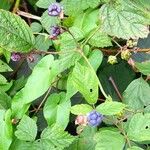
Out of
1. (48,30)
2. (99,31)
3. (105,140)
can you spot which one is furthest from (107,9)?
(105,140)

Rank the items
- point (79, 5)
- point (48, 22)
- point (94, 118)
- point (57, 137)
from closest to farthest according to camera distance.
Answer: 1. point (94, 118)
2. point (57, 137)
3. point (79, 5)
4. point (48, 22)

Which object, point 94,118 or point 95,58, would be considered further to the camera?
point 95,58

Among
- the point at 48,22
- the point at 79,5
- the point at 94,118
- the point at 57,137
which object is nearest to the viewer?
the point at 94,118

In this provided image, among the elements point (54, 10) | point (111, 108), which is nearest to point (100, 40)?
point (54, 10)

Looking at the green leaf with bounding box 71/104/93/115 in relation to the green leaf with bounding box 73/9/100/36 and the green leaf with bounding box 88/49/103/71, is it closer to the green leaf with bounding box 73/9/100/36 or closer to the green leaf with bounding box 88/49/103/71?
the green leaf with bounding box 88/49/103/71

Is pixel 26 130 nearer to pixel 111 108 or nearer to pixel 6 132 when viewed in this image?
pixel 6 132

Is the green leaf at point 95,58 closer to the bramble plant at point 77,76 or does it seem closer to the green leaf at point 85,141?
the bramble plant at point 77,76
